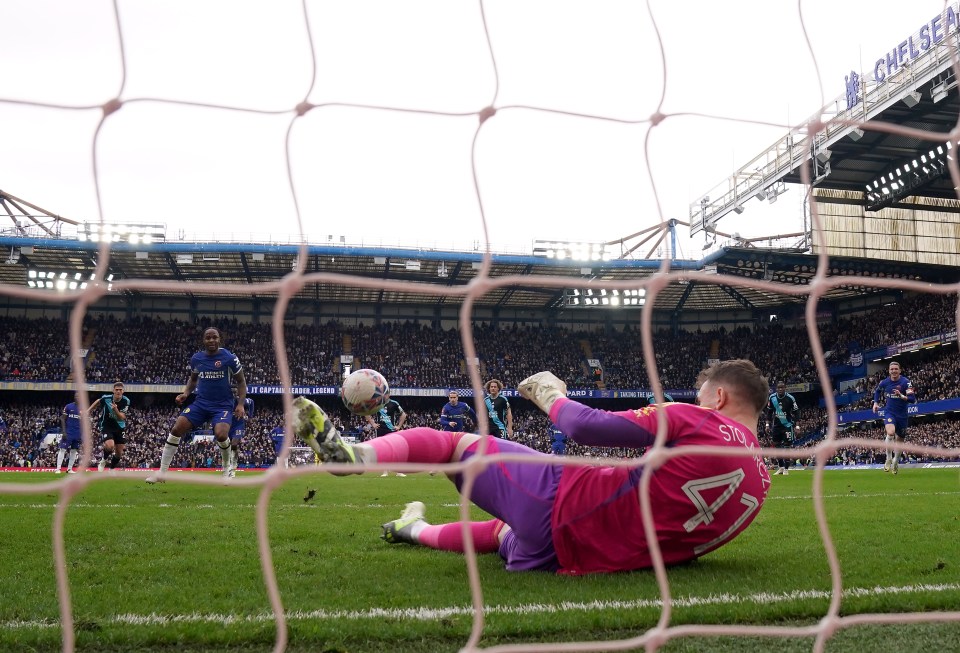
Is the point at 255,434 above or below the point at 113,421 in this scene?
below

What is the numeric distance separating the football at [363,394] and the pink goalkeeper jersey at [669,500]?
927 millimetres

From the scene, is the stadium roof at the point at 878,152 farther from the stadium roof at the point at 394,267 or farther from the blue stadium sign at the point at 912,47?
the stadium roof at the point at 394,267

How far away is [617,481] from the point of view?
3.43 m

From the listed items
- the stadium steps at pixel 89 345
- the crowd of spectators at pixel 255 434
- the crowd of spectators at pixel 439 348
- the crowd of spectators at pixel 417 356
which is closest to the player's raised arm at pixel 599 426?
the crowd of spectators at pixel 255 434

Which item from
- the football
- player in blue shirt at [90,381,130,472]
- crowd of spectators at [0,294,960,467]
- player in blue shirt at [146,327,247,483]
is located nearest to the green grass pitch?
the football

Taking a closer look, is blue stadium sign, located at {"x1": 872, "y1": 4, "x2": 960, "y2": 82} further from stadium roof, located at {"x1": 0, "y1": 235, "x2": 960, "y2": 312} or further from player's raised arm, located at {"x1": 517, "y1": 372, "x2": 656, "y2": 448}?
player's raised arm, located at {"x1": 517, "y1": 372, "x2": 656, "y2": 448}

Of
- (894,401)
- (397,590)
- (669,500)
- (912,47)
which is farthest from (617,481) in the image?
(912,47)

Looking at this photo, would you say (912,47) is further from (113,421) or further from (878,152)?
(113,421)

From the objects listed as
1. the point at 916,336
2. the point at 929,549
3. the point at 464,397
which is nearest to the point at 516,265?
the point at 464,397

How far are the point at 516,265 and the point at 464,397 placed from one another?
19.6ft

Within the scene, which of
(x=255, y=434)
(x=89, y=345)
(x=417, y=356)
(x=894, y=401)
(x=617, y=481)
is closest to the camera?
(x=617, y=481)

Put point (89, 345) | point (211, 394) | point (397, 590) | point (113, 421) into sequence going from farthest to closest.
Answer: point (89, 345) < point (113, 421) < point (211, 394) < point (397, 590)

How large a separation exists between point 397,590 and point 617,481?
1.03 meters

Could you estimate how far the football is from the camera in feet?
12.2
